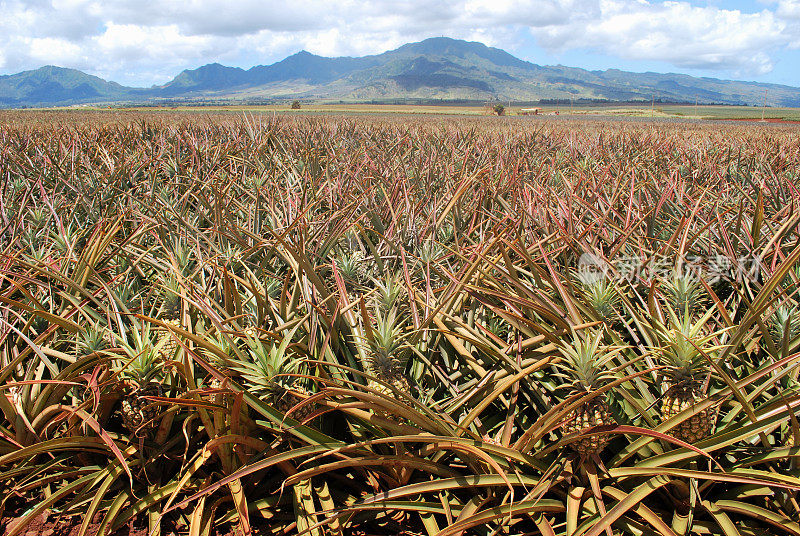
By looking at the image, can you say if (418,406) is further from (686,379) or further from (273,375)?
(686,379)

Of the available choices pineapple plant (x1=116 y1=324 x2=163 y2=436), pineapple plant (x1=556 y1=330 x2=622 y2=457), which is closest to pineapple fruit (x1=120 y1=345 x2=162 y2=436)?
pineapple plant (x1=116 y1=324 x2=163 y2=436)

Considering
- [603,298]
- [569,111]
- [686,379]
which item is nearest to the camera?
[686,379]

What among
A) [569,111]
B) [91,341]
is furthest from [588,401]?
[569,111]

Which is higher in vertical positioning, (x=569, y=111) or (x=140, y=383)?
(x=569, y=111)

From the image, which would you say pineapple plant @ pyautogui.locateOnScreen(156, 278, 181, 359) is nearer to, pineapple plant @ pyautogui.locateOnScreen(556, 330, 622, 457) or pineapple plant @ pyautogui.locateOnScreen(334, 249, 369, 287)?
pineapple plant @ pyautogui.locateOnScreen(334, 249, 369, 287)

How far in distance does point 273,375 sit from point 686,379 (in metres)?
1.10

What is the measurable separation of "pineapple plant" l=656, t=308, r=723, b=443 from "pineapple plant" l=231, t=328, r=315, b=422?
3.24 feet

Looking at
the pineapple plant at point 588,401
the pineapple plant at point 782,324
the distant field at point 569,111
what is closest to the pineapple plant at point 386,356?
the pineapple plant at point 588,401

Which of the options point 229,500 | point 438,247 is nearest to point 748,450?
point 438,247

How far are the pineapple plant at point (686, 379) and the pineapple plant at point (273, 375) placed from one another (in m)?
0.99

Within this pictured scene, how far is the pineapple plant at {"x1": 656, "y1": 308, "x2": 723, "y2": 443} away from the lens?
3.75ft

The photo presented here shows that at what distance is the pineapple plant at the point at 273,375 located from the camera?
4.16 feet

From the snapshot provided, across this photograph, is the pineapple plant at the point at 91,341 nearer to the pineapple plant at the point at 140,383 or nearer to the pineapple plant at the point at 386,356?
the pineapple plant at the point at 140,383

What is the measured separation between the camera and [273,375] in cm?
124
